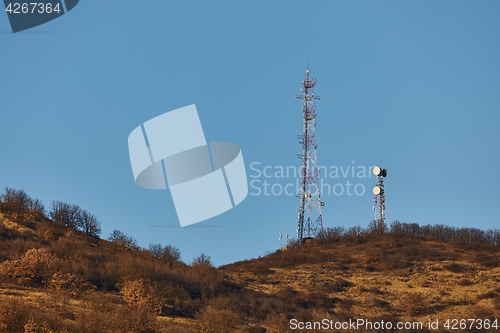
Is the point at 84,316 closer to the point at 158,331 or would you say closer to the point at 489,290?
the point at 158,331

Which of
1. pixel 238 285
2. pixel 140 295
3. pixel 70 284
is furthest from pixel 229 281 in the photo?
pixel 70 284

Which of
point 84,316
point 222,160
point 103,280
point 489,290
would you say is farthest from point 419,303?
point 84,316

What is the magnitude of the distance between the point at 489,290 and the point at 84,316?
25.5 metres

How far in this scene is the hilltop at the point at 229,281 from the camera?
22547mm

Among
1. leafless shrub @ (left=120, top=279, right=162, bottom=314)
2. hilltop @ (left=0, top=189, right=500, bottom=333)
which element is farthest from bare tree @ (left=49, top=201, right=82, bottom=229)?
leafless shrub @ (left=120, top=279, right=162, bottom=314)

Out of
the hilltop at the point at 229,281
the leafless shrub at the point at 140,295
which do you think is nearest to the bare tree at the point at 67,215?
the hilltop at the point at 229,281

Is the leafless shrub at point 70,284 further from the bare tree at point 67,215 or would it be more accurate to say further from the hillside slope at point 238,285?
the bare tree at point 67,215

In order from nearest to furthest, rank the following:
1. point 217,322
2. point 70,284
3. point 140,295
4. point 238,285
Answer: point 217,322
point 70,284
point 140,295
point 238,285

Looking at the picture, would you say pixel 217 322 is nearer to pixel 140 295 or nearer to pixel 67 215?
pixel 140 295

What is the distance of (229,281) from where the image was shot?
3606 cm

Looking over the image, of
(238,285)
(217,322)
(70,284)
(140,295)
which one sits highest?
(238,285)

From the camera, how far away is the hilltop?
2255cm

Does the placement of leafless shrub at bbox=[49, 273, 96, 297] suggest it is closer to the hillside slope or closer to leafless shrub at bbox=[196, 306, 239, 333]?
the hillside slope

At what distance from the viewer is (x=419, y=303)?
32344 mm
